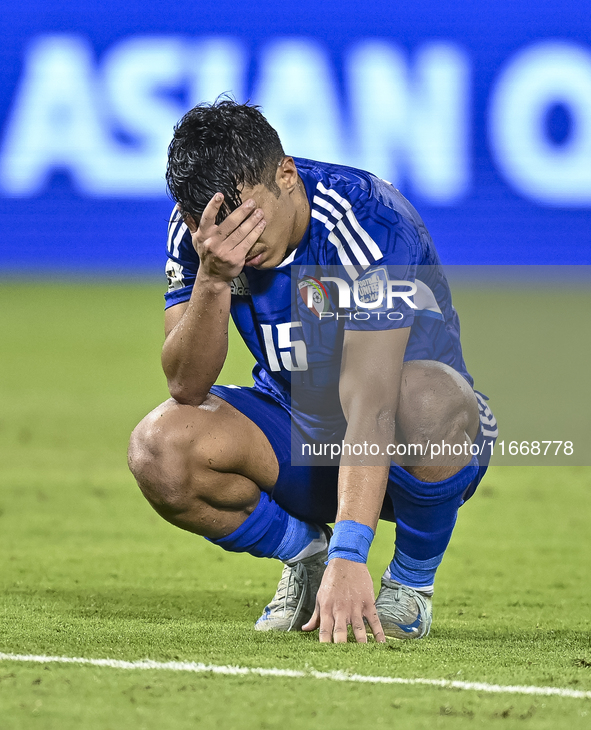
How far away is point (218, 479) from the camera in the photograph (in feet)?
6.91

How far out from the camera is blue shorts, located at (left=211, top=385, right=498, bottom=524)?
224 cm

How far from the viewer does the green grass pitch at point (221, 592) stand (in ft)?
4.52

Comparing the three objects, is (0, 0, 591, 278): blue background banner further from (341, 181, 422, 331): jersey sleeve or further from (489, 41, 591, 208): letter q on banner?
(341, 181, 422, 331): jersey sleeve

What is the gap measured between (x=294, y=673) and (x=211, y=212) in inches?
31.6

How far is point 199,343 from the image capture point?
6.61 ft

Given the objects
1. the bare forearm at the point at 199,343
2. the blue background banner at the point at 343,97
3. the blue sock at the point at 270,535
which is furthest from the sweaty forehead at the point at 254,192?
the blue background banner at the point at 343,97

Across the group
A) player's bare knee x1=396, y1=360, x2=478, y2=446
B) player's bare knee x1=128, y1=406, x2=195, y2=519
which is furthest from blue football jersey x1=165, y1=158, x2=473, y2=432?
player's bare knee x1=128, y1=406, x2=195, y2=519

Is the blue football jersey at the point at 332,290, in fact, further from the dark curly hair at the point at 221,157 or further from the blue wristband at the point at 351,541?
the blue wristband at the point at 351,541

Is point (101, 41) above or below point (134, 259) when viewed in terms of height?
above

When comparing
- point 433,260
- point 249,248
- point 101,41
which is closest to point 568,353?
point 101,41

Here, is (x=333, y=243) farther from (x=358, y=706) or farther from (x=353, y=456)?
(x=358, y=706)

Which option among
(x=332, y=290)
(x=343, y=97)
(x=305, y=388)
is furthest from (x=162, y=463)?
(x=343, y=97)

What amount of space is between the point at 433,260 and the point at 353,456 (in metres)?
0.56

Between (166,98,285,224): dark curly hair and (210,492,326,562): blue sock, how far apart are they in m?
0.67
